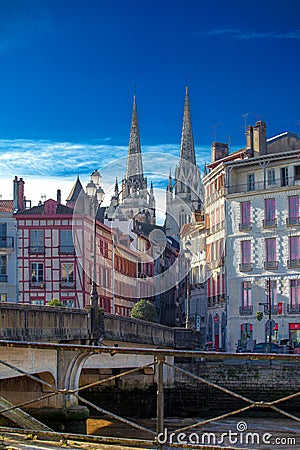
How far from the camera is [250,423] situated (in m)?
35.0

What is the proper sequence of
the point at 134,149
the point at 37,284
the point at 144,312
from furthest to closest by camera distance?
the point at 134,149, the point at 144,312, the point at 37,284

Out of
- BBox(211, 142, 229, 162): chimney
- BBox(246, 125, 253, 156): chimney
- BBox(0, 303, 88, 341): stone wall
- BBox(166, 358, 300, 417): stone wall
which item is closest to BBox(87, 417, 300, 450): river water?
BBox(0, 303, 88, 341): stone wall

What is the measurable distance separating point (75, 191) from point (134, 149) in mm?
99610

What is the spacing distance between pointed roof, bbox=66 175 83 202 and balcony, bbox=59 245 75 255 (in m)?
14.3

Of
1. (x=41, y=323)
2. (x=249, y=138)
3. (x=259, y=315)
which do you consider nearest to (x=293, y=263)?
(x=259, y=315)

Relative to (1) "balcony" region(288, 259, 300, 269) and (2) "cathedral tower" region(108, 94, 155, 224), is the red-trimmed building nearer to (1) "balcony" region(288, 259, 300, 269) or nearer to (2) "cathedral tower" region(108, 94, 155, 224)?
(1) "balcony" region(288, 259, 300, 269)

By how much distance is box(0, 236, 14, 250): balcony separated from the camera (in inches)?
2319

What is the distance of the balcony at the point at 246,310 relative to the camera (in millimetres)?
57000

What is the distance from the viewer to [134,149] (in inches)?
6900

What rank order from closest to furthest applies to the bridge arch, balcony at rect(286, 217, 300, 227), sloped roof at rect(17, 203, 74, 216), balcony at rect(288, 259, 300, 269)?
the bridge arch → balcony at rect(288, 259, 300, 269) → balcony at rect(286, 217, 300, 227) → sloped roof at rect(17, 203, 74, 216)

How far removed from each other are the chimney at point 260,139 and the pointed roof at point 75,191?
19606 mm

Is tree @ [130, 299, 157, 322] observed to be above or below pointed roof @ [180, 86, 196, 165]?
below

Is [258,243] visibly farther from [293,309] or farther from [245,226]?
[293,309]

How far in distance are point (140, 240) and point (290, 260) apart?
34158mm
